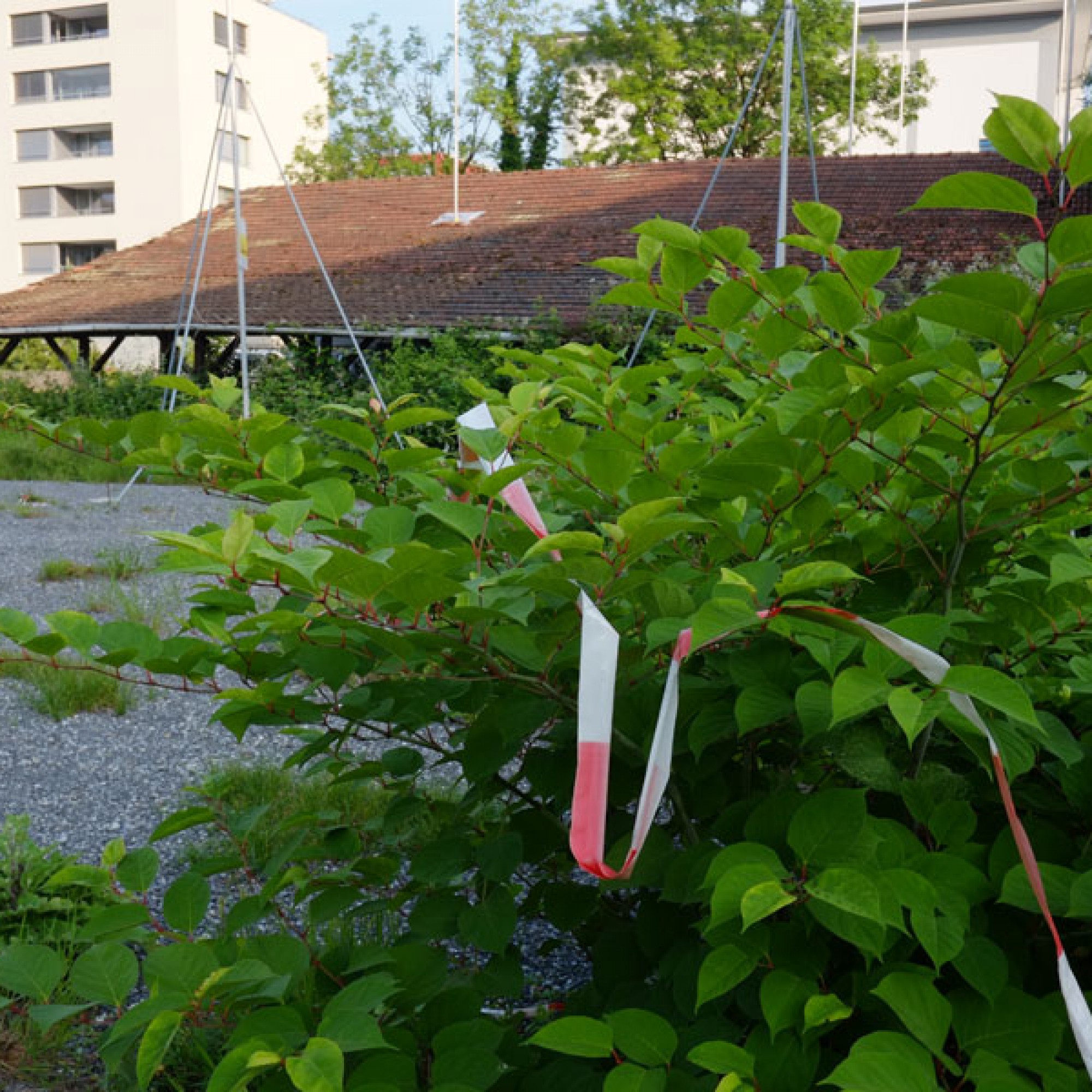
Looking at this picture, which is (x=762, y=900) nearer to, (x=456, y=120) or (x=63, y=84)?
(x=456, y=120)

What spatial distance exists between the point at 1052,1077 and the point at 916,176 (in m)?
14.9

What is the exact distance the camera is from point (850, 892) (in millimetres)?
849

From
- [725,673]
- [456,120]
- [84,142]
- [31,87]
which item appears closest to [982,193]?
[725,673]

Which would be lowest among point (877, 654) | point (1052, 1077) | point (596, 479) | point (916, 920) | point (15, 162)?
point (1052, 1077)

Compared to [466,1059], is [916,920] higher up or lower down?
higher up

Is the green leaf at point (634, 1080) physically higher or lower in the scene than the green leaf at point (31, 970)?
higher

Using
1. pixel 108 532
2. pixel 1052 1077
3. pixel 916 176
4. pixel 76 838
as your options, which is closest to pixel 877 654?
pixel 1052 1077

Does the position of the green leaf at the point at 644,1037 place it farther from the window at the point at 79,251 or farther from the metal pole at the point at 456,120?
the window at the point at 79,251

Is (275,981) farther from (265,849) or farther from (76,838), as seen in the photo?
(76,838)

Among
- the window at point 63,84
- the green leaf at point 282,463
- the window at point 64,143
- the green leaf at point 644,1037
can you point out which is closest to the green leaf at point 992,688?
the green leaf at point 644,1037

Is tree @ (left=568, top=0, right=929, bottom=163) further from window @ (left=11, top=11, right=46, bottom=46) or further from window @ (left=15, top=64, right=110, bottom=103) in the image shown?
window @ (left=11, top=11, right=46, bottom=46)

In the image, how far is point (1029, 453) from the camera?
1.28 meters

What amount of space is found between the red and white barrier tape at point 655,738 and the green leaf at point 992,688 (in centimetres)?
2

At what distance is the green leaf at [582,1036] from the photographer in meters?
0.95
